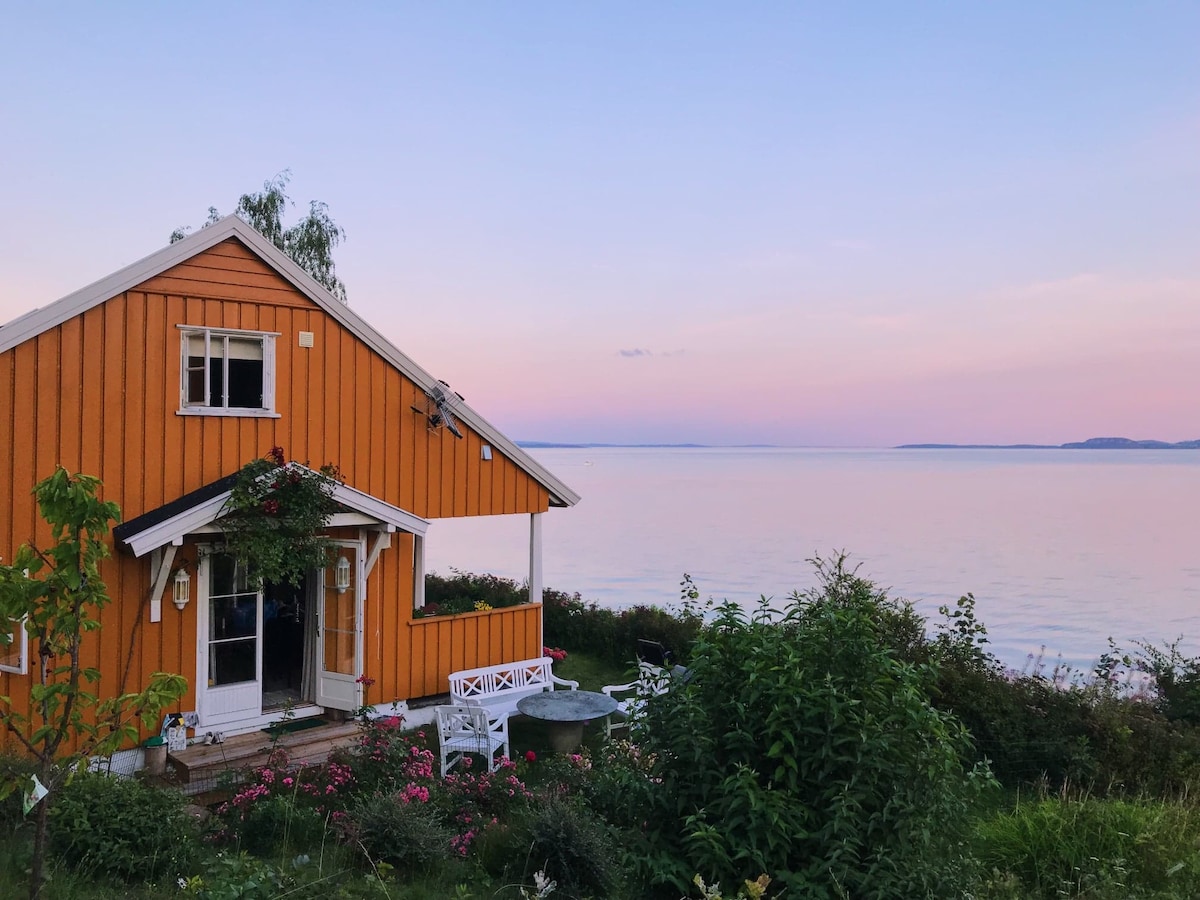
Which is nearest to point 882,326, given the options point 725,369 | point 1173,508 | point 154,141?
point 725,369

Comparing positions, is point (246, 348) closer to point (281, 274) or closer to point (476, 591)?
point (281, 274)

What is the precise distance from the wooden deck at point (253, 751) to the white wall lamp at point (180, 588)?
1.62 meters

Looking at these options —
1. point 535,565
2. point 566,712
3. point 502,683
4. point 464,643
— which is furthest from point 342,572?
point 566,712

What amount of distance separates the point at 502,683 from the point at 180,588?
4305 millimetres

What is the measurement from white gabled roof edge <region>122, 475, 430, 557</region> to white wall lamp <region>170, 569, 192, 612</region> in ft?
1.42

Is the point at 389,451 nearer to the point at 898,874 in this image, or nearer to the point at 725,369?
the point at 898,874

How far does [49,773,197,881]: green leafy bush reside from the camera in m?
5.62

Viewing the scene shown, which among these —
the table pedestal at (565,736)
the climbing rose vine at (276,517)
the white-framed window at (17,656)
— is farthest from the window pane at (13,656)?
the table pedestal at (565,736)

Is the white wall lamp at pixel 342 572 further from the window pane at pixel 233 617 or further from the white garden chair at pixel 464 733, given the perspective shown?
the white garden chair at pixel 464 733

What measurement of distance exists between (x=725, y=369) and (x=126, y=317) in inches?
1383

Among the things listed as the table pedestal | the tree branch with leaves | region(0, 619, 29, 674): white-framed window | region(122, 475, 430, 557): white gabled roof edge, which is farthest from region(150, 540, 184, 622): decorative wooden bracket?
the tree branch with leaves

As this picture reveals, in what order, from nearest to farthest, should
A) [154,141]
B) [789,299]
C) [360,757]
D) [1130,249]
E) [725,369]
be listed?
1. [360,757]
2. [154,141]
3. [1130,249]
4. [789,299]
5. [725,369]

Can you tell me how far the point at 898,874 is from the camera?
3.87m

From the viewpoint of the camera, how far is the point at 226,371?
9766mm
